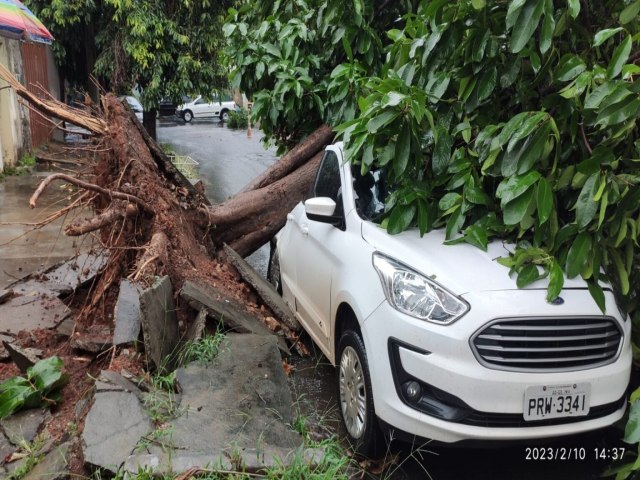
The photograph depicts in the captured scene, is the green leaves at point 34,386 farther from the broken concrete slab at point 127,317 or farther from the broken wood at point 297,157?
the broken wood at point 297,157

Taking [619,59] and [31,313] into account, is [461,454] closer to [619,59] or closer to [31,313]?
[619,59]

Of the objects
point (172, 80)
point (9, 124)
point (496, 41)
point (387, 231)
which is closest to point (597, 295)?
Result: point (387, 231)

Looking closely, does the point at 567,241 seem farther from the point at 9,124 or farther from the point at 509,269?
the point at 9,124

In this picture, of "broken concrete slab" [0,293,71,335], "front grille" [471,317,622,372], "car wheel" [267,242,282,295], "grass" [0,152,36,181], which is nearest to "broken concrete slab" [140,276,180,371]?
"broken concrete slab" [0,293,71,335]

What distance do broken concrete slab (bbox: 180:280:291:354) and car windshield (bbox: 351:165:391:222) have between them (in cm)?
134

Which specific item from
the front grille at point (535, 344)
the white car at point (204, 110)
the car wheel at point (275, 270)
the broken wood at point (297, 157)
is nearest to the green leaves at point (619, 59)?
the front grille at point (535, 344)

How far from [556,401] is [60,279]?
180 inches

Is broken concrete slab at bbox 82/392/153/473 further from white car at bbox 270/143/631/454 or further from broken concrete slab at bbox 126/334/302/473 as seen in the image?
white car at bbox 270/143/631/454

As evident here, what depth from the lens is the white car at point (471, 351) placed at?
116 inches

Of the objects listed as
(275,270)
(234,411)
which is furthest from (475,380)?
(275,270)

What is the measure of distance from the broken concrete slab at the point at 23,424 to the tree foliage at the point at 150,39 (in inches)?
490

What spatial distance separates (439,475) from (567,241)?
4.99 ft

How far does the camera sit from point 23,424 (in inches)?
140

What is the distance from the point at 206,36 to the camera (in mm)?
15438
